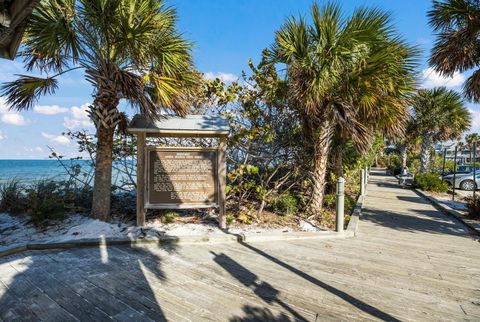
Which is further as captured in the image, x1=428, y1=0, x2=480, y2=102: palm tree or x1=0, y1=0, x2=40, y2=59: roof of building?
x1=428, y1=0, x2=480, y2=102: palm tree

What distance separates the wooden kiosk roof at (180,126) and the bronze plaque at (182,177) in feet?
1.22

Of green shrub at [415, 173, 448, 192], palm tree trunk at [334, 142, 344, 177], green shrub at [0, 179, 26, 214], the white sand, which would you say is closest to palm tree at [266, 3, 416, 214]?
palm tree trunk at [334, 142, 344, 177]

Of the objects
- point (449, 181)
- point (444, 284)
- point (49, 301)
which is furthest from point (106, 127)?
point (449, 181)

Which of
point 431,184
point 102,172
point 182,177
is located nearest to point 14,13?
point 102,172

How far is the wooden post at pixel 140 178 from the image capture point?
5.23 m

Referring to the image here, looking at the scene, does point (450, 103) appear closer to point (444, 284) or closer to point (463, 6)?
point (463, 6)

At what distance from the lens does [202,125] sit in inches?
211

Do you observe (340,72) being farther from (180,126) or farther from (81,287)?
(81,287)

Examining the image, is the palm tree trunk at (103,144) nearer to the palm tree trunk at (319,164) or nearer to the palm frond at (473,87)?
the palm tree trunk at (319,164)

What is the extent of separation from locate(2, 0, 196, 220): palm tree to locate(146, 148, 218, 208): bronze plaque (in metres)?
0.90

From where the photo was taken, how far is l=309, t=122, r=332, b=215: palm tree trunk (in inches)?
261

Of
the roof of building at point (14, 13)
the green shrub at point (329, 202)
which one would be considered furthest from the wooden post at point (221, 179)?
the green shrub at point (329, 202)

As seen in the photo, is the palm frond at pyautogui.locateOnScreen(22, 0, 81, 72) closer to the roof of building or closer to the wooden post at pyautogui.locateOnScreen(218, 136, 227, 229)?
the roof of building

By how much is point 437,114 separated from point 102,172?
69.6 ft
